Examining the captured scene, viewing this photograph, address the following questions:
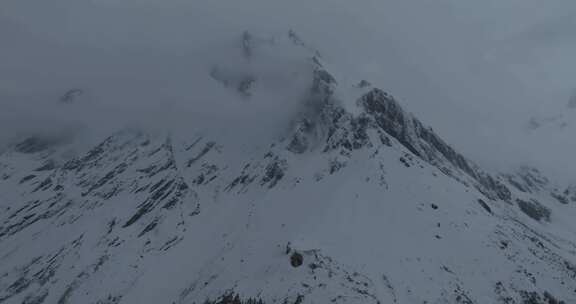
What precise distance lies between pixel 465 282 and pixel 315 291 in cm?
2166

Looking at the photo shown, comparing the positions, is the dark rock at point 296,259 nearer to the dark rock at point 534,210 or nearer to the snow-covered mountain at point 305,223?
the snow-covered mountain at point 305,223

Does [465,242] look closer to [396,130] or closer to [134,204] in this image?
[396,130]

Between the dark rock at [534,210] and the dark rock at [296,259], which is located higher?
the dark rock at [534,210]

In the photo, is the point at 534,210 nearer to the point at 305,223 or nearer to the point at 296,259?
the point at 305,223

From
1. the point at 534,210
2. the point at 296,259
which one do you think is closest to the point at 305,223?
the point at 296,259

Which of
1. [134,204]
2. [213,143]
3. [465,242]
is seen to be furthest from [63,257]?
[465,242]

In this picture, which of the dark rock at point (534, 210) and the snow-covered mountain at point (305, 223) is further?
the dark rock at point (534, 210)

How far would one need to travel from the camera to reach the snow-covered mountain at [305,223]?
6575cm

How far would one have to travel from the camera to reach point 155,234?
124 metres

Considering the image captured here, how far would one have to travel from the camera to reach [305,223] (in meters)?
85.3

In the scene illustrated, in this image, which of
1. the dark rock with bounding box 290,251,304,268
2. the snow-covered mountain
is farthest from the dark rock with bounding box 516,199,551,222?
the dark rock with bounding box 290,251,304,268

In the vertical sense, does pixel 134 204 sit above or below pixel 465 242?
below

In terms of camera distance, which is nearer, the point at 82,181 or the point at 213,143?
the point at 213,143

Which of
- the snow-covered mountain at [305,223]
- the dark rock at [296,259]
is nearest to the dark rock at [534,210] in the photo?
the snow-covered mountain at [305,223]
